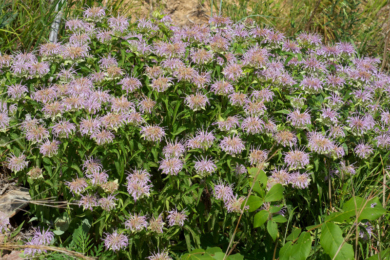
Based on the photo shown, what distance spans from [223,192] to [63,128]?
1.24m

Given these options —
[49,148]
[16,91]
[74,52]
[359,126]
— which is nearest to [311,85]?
[359,126]

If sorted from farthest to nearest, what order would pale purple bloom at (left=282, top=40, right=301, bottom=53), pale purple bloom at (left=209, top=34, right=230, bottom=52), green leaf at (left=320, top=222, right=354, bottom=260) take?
Result: pale purple bloom at (left=282, top=40, right=301, bottom=53), pale purple bloom at (left=209, top=34, right=230, bottom=52), green leaf at (left=320, top=222, right=354, bottom=260)

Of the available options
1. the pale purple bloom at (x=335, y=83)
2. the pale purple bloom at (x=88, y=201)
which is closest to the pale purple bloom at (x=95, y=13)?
the pale purple bloom at (x=88, y=201)

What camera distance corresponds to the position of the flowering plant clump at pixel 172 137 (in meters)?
2.77

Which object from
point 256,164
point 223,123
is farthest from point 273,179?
point 223,123

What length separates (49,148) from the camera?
2.77 meters

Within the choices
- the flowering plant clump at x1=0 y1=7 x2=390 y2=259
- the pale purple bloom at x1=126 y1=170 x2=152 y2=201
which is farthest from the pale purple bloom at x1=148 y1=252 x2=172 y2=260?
the pale purple bloom at x1=126 y1=170 x2=152 y2=201

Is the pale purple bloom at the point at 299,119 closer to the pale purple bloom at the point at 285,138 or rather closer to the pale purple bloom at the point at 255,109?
the pale purple bloom at the point at 285,138

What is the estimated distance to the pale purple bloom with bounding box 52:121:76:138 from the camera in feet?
8.96

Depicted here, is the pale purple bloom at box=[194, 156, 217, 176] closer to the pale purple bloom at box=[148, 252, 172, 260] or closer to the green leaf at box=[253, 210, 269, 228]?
the green leaf at box=[253, 210, 269, 228]

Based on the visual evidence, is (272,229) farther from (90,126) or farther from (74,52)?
(74,52)

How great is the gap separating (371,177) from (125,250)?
2388mm

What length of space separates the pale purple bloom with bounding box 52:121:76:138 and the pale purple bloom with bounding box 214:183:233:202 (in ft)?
3.71

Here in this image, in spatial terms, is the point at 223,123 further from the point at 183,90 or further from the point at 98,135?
the point at 98,135
